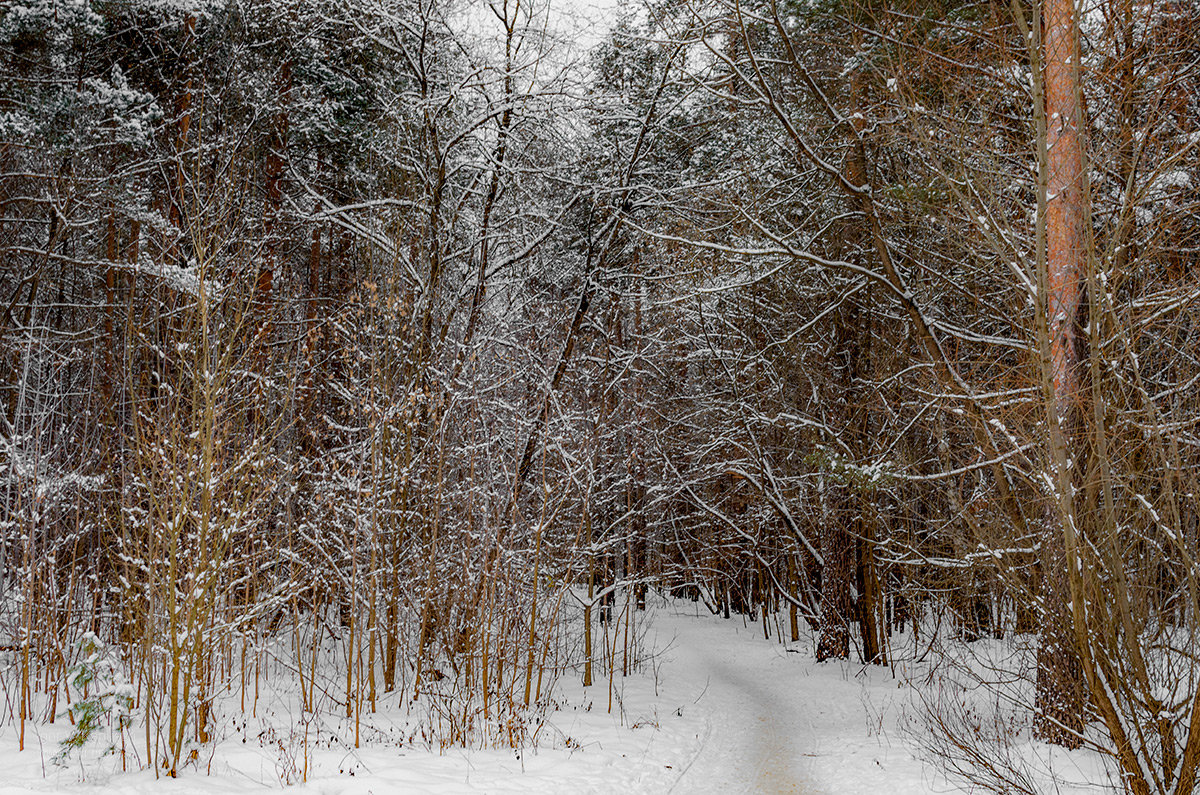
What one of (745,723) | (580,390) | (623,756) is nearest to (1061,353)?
(623,756)

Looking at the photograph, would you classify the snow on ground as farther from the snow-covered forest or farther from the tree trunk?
the tree trunk

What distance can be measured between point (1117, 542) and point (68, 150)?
12938 mm

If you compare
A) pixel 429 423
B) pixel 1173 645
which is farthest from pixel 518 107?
pixel 1173 645

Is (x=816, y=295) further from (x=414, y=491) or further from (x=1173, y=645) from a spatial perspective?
(x=1173, y=645)

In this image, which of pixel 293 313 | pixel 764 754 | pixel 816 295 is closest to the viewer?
pixel 764 754

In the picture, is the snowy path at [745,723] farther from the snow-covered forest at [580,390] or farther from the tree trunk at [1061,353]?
the tree trunk at [1061,353]

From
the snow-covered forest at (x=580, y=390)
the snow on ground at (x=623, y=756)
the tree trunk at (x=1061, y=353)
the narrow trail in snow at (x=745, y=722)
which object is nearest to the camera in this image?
the tree trunk at (x=1061, y=353)

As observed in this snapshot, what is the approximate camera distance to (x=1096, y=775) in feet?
18.7

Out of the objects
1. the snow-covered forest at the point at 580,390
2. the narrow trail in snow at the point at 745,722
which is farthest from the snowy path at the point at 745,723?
the snow-covered forest at the point at 580,390

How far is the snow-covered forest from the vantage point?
5703mm

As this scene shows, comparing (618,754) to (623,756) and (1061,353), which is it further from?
(1061,353)

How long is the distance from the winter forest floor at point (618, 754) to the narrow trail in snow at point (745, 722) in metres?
0.02

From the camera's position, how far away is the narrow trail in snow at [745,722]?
6.97 m

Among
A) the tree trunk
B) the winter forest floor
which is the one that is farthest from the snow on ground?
the tree trunk
